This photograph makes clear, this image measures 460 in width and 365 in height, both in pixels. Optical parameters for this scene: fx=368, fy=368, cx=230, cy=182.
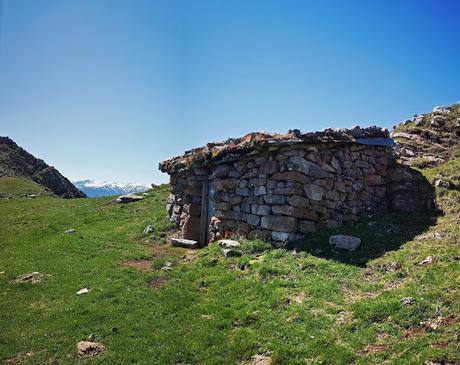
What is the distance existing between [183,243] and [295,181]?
676 centimetres

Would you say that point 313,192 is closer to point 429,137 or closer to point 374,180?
point 374,180

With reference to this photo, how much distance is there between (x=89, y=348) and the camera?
850 centimetres

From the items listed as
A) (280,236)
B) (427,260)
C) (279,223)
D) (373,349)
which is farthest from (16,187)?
(373,349)

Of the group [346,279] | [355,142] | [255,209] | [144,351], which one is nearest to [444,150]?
[355,142]

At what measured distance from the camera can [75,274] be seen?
1345cm

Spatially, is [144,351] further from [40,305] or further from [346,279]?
[346,279]

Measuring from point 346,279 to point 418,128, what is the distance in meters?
15.0

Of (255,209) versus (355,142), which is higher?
(355,142)

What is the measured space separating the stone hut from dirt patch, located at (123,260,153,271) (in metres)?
3.65

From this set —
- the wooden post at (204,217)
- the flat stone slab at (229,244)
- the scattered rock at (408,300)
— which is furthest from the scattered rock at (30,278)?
the scattered rock at (408,300)

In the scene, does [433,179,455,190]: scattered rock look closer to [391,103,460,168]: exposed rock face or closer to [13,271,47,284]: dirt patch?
[391,103,460,168]: exposed rock face

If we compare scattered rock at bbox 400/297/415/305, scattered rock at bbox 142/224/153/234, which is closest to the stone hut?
scattered rock at bbox 142/224/153/234

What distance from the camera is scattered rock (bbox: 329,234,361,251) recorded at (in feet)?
42.5

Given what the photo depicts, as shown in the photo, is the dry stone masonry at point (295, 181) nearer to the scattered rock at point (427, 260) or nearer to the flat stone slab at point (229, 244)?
the flat stone slab at point (229, 244)
